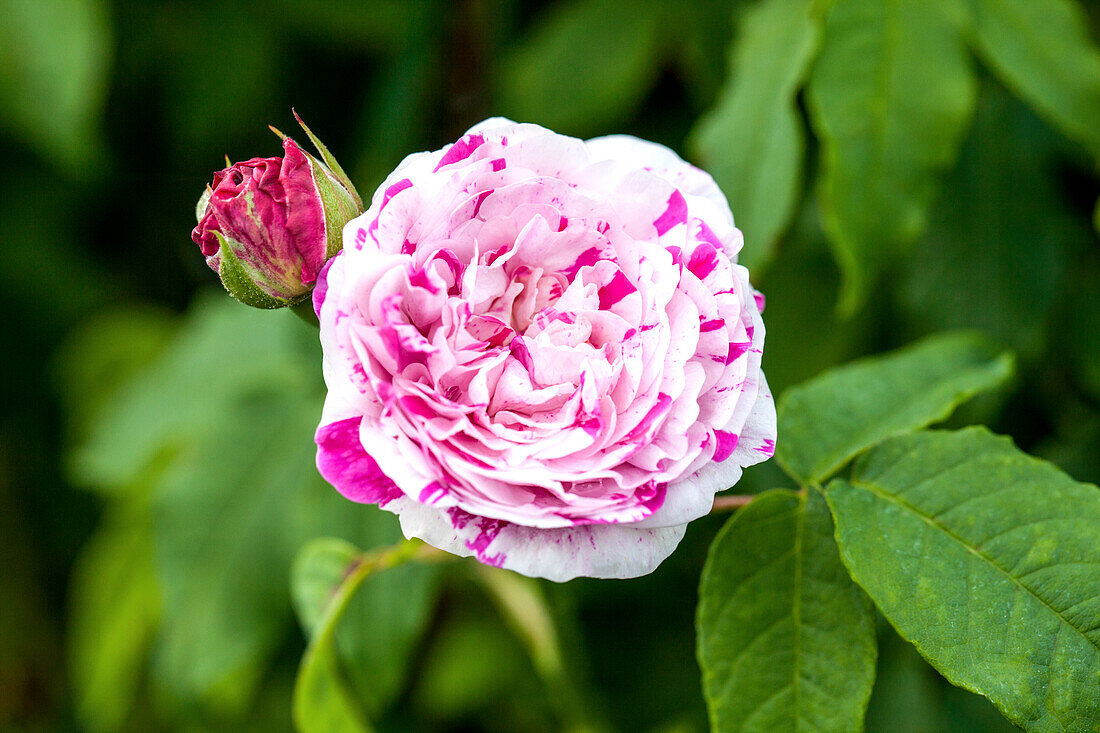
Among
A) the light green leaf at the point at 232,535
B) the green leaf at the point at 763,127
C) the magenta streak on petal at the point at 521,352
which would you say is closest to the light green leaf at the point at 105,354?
the light green leaf at the point at 232,535

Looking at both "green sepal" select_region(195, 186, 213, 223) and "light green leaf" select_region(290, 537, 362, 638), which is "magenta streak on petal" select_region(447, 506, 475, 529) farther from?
"light green leaf" select_region(290, 537, 362, 638)

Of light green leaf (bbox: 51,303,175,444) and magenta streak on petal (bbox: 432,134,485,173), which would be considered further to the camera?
light green leaf (bbox: 51,303,175,444)

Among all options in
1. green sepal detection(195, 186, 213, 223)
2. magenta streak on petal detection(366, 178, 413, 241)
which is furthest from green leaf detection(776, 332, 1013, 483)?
green sepal detection(195, 186, 213, 223)

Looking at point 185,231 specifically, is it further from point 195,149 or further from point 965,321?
point 965,321

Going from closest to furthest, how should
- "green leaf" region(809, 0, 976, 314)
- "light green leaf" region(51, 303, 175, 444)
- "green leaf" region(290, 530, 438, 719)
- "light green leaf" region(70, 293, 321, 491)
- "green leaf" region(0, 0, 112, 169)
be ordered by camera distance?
"green leaf" region(809, 0, 976, 314)
"green leaf" region(290, 530, 438, 719)
"green leaf" region(0, 0, 112, 169)
"light green leaf" region(70, 293, 321, 491)
"light green leaf" region(51, 303, 175, 444)

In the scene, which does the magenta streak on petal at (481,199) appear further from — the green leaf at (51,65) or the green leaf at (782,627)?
the green leaf at (51,65)
